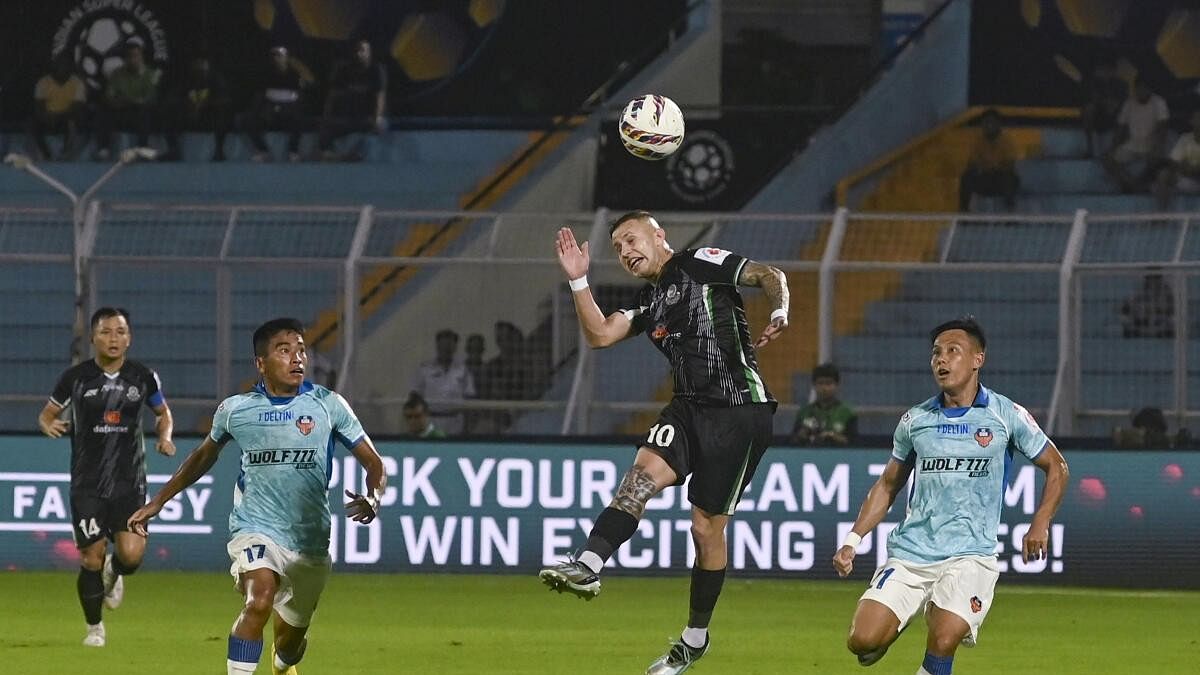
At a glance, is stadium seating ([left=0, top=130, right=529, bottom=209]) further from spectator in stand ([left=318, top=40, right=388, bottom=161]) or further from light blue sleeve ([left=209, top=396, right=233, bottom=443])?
light blue sleeve ([left=209, top=396, right=233, bottom=443])

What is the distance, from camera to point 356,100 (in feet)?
93.4

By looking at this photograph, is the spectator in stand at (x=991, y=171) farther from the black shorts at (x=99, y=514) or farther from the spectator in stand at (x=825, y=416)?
the black shorts at (x=99, y=514)

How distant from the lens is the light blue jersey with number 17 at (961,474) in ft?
33.1

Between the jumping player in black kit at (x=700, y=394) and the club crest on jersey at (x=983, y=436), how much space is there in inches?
63.4

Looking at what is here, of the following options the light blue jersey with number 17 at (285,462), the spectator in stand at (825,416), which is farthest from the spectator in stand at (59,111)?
the light blue jersey with number 17 at (285,462)

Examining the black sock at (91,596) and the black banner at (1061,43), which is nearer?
the black sock at (91,596)

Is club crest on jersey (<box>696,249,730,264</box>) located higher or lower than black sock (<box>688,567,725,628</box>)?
higher

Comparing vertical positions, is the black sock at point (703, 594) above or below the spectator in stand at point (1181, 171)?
below

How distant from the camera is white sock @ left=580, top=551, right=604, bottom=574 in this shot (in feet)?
34.8

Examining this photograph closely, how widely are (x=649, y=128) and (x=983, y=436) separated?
292cm

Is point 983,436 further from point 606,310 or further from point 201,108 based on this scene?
point 201,108

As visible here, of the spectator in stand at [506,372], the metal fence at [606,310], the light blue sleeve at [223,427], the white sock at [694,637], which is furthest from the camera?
the spectator in stand at [506,372]

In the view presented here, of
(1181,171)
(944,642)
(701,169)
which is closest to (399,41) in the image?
(701,169)

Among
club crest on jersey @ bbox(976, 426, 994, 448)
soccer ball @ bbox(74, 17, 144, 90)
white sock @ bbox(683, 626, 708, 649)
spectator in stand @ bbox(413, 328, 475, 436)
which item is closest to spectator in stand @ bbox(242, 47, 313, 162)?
soccer ball @ bbox(74, 17, 144, 90)
